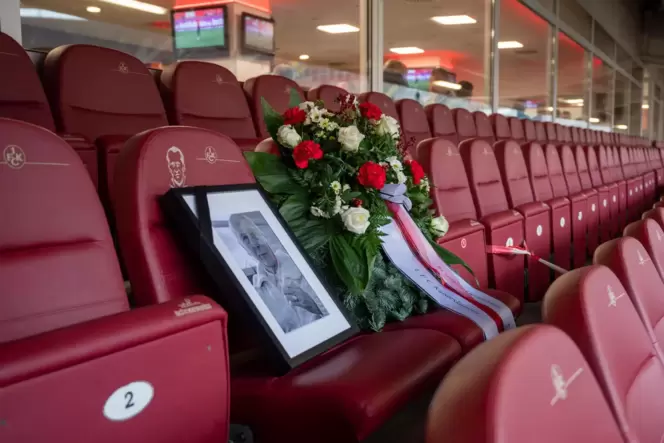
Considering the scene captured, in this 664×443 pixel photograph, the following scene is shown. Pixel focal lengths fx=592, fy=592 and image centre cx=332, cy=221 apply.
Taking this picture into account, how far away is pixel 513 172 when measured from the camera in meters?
2.44

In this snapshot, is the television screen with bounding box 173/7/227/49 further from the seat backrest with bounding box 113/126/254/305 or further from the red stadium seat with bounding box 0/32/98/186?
the seat backrest with bounding box 113/126/254/305

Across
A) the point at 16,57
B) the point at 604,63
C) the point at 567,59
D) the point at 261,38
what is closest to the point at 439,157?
the point at 16,57

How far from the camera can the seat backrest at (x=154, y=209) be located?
862mm

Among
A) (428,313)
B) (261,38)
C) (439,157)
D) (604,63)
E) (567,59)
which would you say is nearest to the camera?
(428,313)

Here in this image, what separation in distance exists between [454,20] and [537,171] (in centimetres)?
559

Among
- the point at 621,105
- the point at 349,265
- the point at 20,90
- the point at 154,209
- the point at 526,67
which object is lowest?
the point at 349,265

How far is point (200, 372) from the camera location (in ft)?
2.27

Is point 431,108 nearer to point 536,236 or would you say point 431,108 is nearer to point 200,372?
point 536,236

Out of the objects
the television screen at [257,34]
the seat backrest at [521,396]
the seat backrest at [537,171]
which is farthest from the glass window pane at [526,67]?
the seat backrest at [521,396]

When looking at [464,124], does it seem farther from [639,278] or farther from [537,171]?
[639,278]

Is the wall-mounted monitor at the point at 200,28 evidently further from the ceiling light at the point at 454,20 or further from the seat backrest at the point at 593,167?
the ceiling light at the point at 454,20

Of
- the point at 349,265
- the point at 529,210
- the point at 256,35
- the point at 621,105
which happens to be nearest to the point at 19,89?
the point at 349,265

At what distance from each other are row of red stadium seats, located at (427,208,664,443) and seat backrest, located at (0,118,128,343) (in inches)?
21.6

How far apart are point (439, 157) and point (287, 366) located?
42.9 inches
